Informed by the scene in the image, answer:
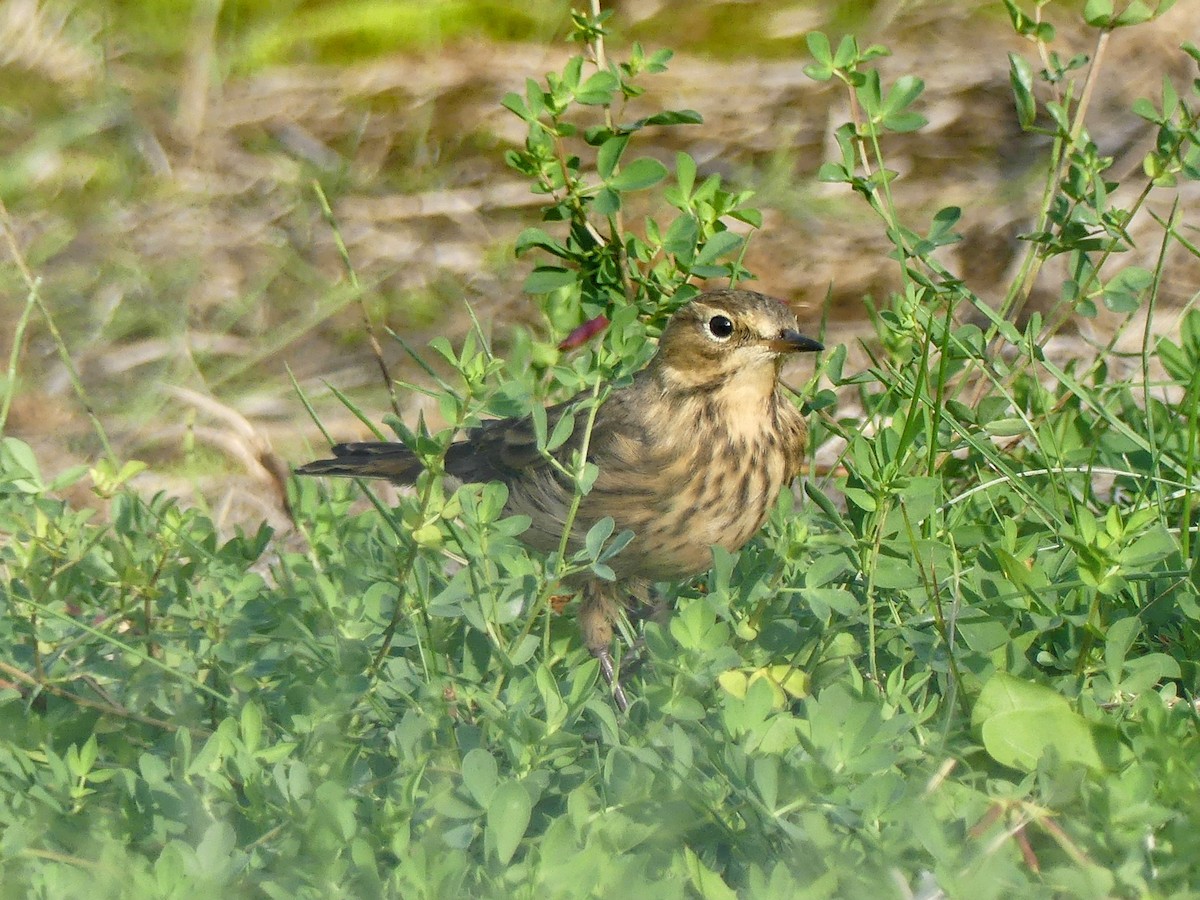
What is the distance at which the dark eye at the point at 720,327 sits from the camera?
147 inches

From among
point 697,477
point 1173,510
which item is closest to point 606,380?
point 697,477

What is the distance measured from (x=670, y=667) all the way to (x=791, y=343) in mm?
1232

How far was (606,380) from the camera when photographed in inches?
106

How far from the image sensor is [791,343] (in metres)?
3.59

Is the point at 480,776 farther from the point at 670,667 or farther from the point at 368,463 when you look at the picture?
the point at 368,463

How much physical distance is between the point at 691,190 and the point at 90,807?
1.70 metres

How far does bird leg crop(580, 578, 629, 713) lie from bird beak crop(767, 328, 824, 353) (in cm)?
65

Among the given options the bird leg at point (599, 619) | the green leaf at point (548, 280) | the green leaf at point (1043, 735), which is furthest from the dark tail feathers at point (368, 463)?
the green leaf at point (1043, 735)

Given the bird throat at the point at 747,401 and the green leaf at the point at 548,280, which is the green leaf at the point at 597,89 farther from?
the bird throat at the point at 747,401

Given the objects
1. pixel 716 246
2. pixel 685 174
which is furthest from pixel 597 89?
pixel 716 246

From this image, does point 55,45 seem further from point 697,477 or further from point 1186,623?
point 1186,623

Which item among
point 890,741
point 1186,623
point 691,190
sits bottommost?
point 1186,623

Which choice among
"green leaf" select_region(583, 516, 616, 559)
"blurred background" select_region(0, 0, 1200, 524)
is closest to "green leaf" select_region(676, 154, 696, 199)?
"green leaf" select_region(583, 516, 616, 559)

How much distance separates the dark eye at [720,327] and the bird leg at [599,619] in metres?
0.63
